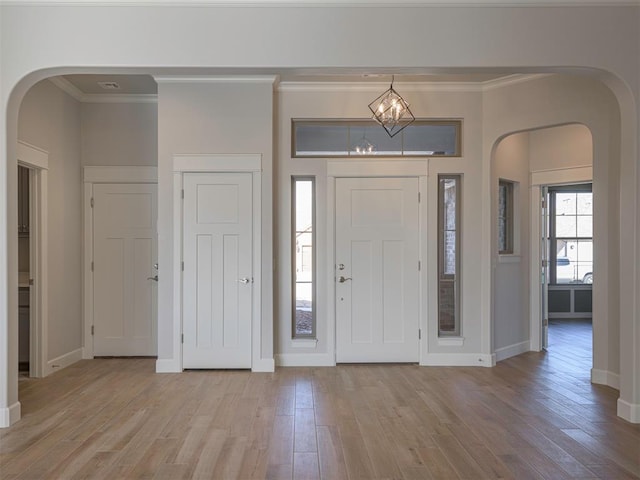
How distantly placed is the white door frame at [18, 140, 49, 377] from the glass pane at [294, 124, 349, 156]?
8.17 feet

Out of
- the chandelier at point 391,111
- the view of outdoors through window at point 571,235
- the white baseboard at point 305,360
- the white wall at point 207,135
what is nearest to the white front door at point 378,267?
the white baseboard at point 305,360

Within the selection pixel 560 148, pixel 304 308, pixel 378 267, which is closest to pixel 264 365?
pixel 304 308

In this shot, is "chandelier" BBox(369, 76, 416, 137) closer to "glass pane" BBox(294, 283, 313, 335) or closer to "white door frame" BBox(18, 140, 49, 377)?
"glass pane" BBox(294, 283, 313, 335)

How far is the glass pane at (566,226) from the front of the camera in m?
8.45

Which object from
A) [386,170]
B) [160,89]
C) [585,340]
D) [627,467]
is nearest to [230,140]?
[160,89]

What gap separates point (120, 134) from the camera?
530cm

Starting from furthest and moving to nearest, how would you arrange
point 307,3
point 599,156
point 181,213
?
point 181,213, point 599,156, point 307,3

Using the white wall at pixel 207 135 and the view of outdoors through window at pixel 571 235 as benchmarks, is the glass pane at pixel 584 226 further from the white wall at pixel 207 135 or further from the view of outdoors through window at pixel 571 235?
the white wall at pixel 207 135

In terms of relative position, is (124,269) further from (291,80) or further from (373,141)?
(373,141)

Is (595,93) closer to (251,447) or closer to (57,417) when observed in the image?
(251,447)

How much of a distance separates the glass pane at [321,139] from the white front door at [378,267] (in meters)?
0.37

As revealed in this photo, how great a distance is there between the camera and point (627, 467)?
2.67 metres

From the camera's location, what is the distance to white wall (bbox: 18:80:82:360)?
455 centimetres

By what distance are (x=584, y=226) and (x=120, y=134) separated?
7604 millimetres
